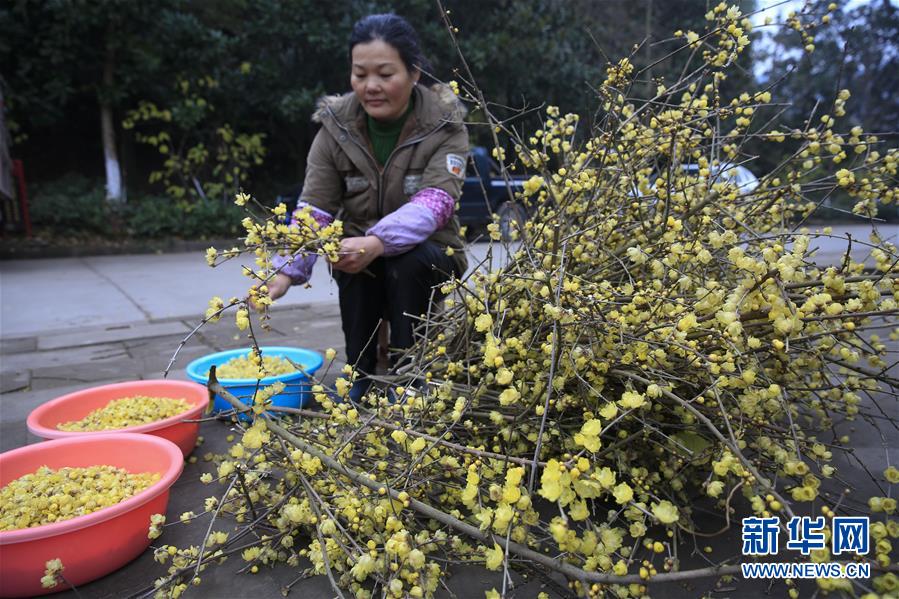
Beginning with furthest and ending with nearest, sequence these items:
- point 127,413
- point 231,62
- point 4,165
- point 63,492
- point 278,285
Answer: point 231,62, point 4,165, point 278,285, point 127,413, point 63,492

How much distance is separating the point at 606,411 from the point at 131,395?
1758 millimetres

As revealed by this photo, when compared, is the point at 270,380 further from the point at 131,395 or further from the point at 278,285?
the point at 131,395

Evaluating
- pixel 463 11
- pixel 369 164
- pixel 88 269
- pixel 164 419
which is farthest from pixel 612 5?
pixel 164 419

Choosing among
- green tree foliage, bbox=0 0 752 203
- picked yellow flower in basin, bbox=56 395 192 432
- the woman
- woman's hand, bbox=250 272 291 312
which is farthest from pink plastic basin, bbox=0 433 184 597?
green tree foliage, bbox=0 0 752 203

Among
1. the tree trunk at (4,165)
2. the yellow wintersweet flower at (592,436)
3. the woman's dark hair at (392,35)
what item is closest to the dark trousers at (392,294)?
the woman's dark hair at (392,35)

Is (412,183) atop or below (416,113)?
below

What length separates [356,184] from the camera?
2.38m

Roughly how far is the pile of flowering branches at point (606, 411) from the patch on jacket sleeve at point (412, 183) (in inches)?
28.0

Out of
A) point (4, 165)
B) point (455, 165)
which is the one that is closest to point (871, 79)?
point (455, 165)

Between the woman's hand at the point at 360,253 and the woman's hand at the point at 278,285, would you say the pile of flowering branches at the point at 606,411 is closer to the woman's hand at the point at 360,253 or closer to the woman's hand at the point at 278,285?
the woman's hand at the point at 360,253

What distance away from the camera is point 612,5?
43.1 feet

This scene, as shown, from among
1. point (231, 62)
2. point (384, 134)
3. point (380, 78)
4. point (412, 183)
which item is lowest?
point (412, 183)

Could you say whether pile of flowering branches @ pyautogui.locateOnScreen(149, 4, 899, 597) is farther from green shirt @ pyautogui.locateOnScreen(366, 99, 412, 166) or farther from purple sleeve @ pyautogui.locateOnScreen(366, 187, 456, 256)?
green shirt @ pyautogui.locateOnScreen(366, 99, 412, 166)

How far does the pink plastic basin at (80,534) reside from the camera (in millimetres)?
1144
